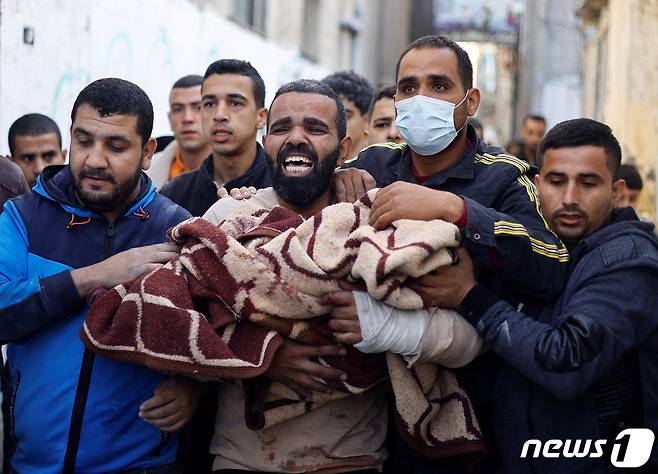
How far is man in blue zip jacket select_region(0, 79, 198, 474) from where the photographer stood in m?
3.12

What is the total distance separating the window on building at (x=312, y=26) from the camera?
16.9 metres

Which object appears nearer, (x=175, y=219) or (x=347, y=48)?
(x=175, y=219)

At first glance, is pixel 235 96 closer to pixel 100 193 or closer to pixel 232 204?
pixel 232 204

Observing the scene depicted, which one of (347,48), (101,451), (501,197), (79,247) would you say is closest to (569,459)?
(501,197)

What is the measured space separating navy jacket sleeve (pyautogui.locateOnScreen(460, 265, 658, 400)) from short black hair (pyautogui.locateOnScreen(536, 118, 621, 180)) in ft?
1.68

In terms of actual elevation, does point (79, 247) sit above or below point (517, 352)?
above

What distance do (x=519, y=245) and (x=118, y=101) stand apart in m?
1.52

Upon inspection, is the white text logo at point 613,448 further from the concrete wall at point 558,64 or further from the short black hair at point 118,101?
the concrete wall at point 558,64

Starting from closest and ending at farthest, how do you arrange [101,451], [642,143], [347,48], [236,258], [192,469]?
1. [236,258]
2. [101,451]
3. [192,469]
4. [642,143]
5. [347,48]

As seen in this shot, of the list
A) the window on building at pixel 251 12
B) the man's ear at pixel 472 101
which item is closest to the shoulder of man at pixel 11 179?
the man's ear at pixel 472 101

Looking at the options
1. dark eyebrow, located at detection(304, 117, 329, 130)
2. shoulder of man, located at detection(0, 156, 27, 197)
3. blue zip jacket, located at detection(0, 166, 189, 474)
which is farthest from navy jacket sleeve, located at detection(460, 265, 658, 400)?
shoulder of man, located at detection(0, 156, 27, 197)

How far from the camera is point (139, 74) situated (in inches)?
359

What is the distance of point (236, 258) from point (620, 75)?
9833mm

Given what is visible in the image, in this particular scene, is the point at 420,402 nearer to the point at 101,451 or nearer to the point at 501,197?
the point at 501,197
